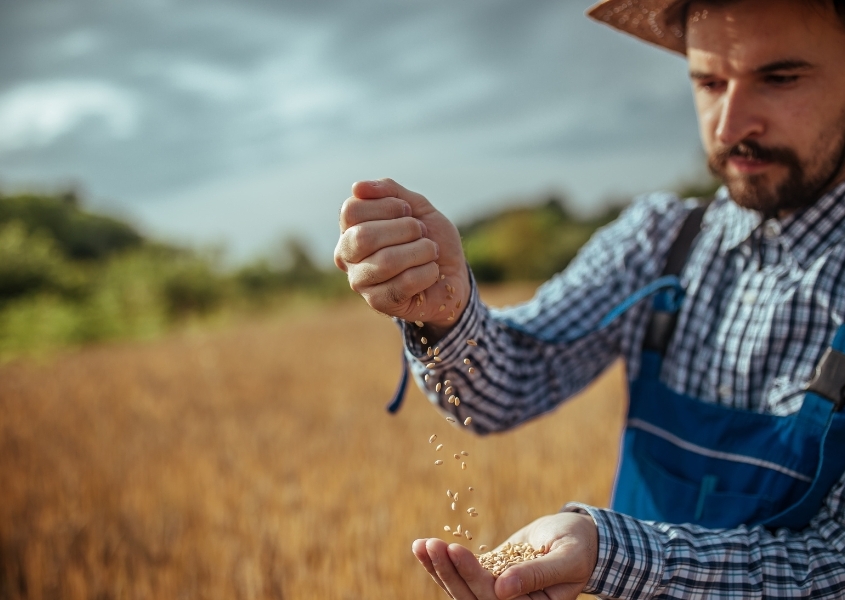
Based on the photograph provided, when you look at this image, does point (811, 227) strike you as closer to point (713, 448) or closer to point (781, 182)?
point (781, 182)

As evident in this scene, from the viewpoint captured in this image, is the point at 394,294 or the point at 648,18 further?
the point at 648,18

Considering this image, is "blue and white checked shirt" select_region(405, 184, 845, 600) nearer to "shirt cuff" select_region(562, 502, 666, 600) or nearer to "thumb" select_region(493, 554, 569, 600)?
"shirt cuff" select_region(562, 502, 666, 600)

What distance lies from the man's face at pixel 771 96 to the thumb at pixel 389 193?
2.25 ft

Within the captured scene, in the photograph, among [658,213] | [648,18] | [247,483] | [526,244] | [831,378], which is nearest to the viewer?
[831,378]

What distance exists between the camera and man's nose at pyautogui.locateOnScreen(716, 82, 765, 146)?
1.38 m

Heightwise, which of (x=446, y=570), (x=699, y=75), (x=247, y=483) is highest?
→ (x=699, y=75)

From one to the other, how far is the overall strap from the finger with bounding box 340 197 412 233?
0.82 meters

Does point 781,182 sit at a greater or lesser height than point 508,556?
greater

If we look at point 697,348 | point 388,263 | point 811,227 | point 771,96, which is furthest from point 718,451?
point 388,263

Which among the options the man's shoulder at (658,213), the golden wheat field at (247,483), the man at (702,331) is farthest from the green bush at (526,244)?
the man at (702,331)

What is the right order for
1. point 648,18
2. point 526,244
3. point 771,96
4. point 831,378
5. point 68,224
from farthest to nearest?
point 526,244, point 68,224, point 648,18, point 771,96, point 831,378

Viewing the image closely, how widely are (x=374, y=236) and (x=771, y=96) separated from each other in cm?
90

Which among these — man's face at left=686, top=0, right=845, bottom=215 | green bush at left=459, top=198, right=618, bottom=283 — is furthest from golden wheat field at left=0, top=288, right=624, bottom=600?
green bush at left=459, top=198, right=618, bottom=283

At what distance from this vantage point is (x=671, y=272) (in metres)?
1.67
